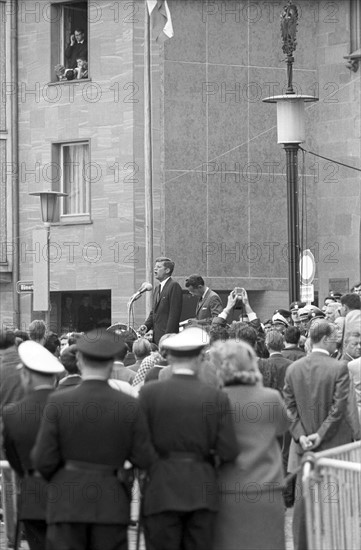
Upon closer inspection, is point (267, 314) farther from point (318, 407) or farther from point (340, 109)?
point (318, 407)

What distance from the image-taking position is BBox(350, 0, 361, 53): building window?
30.3 meters

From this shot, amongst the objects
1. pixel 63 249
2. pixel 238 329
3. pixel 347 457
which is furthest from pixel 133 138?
pixel 347 457

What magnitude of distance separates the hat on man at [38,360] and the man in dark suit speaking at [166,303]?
870 centimetres

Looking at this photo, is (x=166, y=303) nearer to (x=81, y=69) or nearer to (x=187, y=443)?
(x=187, y=443)

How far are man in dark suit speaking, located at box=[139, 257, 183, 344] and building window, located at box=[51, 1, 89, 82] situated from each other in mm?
13974

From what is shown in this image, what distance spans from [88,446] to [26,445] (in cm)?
86

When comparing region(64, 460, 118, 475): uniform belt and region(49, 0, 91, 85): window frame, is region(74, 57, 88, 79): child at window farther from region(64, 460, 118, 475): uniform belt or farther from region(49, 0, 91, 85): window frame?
region(64, 460, 118, 475): uniform belt

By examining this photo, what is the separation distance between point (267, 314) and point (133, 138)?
4.88 m

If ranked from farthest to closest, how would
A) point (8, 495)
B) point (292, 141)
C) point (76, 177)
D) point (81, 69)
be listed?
point (76, 177)
point (81, 69)
point (292, 141)
point (8, 495)

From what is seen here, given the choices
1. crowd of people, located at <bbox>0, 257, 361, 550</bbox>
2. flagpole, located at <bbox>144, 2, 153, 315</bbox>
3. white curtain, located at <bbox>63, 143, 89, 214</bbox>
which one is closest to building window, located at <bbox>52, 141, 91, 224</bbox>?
white curtain, located at <bbox>63, 143, 89, 214</bbox>

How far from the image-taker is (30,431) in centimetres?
884

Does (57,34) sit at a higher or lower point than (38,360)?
higher

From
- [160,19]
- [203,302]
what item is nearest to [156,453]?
[203,302]

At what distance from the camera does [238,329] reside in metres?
13.5
